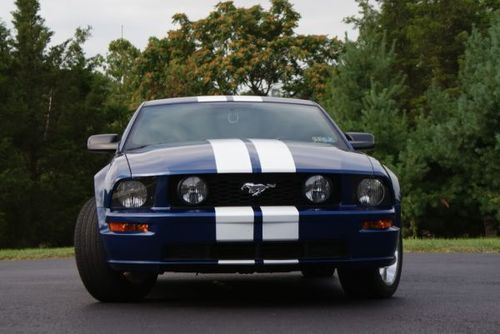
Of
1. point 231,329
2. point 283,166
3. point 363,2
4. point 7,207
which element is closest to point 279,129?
point 283,166

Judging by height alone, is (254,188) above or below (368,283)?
above

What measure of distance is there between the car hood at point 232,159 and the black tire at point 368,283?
2.55 feet

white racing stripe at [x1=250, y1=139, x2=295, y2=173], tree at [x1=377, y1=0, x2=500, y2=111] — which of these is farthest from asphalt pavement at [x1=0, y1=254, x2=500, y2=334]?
tree at [x1=377, y1=0, x2=500, y2=111]

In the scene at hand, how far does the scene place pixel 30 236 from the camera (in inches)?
1811

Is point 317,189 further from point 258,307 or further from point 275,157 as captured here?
point 258,307

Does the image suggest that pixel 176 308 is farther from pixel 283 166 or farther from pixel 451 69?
pixel 451 69

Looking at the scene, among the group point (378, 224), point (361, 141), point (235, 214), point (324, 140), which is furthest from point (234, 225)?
point (361, 141)

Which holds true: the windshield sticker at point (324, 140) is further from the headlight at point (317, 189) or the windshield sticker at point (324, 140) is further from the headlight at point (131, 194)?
the headlight at point (131, 194)

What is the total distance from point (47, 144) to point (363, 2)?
666 inches

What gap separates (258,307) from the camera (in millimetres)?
6500

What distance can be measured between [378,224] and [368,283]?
0.73 m

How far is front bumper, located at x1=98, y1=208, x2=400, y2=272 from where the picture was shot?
6059 mm

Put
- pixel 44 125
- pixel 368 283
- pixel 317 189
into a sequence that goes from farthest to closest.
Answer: pixel 44 125 → pixel 368 283 → pixel 317 189

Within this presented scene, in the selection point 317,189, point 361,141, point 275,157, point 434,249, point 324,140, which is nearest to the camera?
point 317,189
